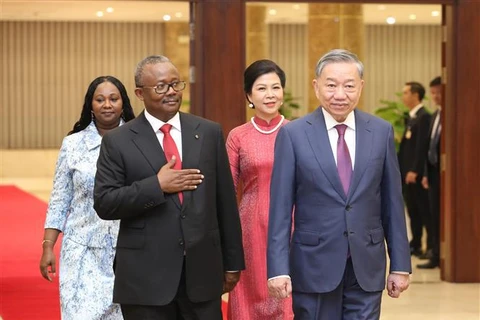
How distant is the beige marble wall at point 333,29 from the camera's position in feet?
48.3

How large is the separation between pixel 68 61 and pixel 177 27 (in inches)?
111

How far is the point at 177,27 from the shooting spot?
26625 mm

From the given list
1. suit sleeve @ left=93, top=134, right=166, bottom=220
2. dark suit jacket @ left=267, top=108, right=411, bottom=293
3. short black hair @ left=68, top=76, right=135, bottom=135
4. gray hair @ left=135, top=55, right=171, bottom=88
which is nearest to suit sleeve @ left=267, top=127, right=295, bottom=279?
dark suit jacket @ left=267, top=108, right=411, bottom=293

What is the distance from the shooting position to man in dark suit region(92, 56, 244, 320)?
4.21 m

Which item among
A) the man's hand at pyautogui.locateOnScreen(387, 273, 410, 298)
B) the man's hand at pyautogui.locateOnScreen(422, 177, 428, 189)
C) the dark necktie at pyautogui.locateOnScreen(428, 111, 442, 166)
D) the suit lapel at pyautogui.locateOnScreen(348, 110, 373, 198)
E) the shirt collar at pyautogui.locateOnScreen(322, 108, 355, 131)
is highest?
the shirt collar at pyautogui.locateOnScreen(322, 108, 355, 131)

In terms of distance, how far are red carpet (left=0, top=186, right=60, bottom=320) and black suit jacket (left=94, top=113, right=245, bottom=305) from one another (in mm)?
3540

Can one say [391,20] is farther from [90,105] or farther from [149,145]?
[149,145]

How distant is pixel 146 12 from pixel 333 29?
34.8 ft

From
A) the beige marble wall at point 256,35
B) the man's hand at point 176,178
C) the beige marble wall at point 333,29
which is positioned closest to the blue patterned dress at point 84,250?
the man's hand at point 176,178

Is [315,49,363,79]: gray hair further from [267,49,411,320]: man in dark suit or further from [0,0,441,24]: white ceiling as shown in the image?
[0,0,441,24]: white ceiling

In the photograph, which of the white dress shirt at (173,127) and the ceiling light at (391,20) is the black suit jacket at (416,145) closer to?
the white dress shirt at (173,127)

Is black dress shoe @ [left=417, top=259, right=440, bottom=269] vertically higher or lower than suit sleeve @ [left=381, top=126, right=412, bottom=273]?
lower

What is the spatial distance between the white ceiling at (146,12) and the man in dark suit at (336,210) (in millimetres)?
16271

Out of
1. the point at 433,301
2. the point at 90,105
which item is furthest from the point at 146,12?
the point at 90,105
